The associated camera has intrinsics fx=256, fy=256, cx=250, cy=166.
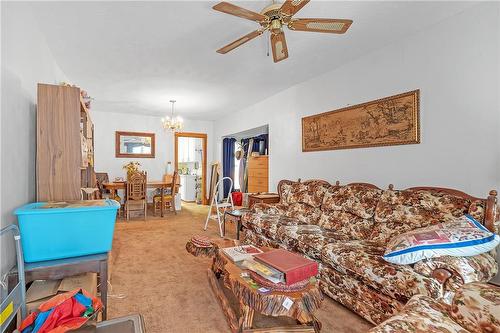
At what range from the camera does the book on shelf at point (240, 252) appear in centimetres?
196

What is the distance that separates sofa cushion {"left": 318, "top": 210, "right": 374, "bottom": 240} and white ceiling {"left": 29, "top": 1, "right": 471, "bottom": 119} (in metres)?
1.87

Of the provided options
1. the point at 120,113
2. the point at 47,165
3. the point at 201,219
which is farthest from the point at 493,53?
the point at 120,113

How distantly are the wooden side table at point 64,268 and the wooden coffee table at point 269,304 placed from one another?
80 cm

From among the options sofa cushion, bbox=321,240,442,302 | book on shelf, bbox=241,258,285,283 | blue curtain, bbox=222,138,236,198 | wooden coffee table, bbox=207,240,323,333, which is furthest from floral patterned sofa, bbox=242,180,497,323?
blue curtain, bbox=222,138,236,198

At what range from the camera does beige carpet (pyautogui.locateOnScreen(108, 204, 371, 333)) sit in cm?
184

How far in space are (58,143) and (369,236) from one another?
272 centimetres

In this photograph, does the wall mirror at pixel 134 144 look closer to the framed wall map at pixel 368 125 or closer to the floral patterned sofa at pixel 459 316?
the framed wall map at pixel 368 125

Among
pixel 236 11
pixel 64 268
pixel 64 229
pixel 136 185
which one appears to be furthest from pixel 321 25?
pixel 136 185

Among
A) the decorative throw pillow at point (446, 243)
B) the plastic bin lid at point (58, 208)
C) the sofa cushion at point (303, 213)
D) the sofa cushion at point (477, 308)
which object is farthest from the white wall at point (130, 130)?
the sofa cushion at point (477, 308)

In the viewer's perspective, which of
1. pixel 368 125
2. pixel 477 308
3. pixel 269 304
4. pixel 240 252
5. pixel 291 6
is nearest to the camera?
pixel 477 308

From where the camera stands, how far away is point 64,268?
152 cm

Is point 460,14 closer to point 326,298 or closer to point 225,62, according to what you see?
point 225,62

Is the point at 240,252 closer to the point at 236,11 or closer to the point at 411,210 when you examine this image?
the point at 411,210

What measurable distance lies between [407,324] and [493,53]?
224 centimetres
